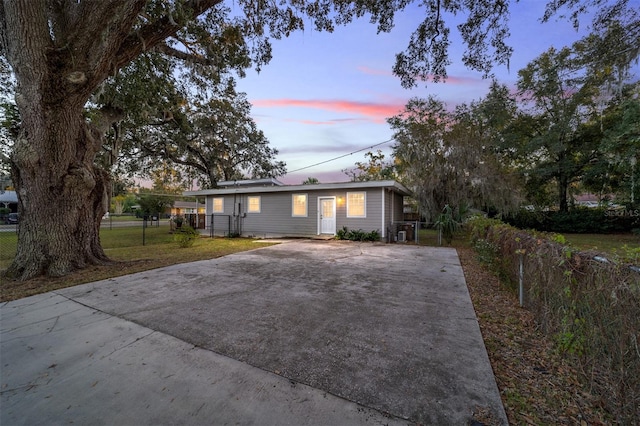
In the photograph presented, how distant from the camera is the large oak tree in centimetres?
458

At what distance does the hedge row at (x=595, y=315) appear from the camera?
1651 millimetres

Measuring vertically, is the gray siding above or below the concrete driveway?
above

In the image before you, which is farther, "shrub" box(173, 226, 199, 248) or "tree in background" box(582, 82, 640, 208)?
"tree in background" box(582, 82, 640, 208)

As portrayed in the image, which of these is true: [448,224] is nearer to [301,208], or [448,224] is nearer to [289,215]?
[301,208]

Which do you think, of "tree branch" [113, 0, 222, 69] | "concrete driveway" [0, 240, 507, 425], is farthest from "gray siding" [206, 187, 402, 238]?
"tree branch" [113, 0, 222, 69]

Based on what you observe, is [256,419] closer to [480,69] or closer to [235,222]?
[480,69]

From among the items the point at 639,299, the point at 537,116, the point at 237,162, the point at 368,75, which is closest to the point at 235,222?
the point at 237,162

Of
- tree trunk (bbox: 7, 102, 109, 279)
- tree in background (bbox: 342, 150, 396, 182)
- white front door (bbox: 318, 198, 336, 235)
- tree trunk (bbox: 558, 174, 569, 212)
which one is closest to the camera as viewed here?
tree trunk (bbox: 7, 102, 109, 279)

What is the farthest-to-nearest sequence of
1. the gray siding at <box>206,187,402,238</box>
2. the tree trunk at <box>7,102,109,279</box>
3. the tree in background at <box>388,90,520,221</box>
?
the tree in background at <box>388,90,520,221</box>, the gray siding at <box>206,187,402,238</box>, the tree trunk at <box>7,102,109,279</box>

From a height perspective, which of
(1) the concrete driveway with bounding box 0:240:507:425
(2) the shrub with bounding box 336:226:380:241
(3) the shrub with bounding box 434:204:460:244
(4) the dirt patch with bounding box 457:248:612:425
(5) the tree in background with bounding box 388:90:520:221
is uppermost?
(5) the tree in background with bounding box 388:90:520:221

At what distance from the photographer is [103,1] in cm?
432

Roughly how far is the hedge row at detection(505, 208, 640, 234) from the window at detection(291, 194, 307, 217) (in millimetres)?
12732

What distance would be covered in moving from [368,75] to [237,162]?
1287 centimetres

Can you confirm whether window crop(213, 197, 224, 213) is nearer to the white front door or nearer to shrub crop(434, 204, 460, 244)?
the white front door
